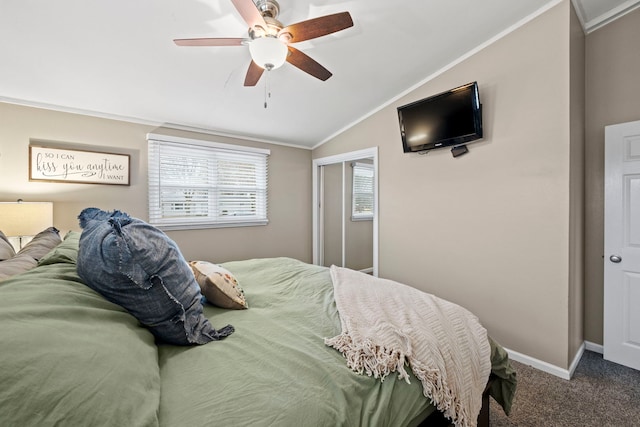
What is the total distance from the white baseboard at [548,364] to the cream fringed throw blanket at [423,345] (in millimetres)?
1356

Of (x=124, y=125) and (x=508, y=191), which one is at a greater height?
(x=124, y=125)

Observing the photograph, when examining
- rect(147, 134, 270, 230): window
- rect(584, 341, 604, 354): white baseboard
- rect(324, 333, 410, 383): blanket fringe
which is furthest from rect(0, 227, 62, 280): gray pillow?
rect(584, 341, 604, 354): white baseboard

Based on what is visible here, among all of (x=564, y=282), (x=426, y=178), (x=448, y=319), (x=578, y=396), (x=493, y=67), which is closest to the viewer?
(x=448, y=319)

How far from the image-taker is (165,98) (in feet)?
9.29

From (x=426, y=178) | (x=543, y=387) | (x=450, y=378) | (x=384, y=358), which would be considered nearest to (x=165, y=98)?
(x=426, y=178)

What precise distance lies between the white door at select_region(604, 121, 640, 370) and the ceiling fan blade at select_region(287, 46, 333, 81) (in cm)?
246

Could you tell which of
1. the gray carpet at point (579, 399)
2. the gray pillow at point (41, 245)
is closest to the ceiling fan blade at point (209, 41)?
the gray pillow at point (41, 245)

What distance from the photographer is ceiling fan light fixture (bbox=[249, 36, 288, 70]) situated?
1.65 m

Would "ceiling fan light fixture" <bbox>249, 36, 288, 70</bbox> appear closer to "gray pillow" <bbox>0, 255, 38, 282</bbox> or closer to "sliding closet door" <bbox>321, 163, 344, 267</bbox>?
"gray pillow" <bbox>0, 255, 38, 282</bbox>

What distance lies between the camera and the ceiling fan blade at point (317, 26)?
1569mm

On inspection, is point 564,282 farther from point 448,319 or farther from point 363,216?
point 363,216

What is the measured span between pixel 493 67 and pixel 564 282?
190 cm

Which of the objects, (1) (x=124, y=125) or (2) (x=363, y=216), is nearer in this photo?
(1) (x=124, y=125)

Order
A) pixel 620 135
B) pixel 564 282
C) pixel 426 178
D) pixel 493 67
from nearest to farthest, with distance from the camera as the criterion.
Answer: pixel 564 282, pixel 620 135, pixel 493 67, pixel 426 178
